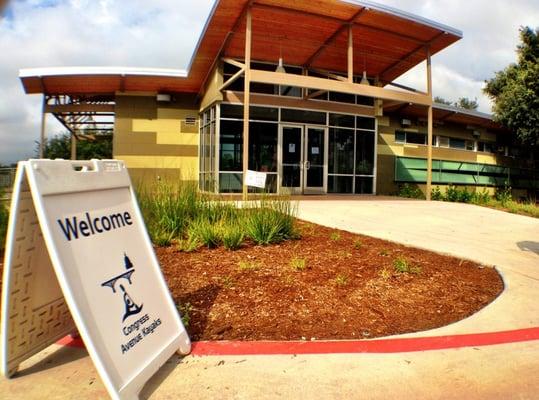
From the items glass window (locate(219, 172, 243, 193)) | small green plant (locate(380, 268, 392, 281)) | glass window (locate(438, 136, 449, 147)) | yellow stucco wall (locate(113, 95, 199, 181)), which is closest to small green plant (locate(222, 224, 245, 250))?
small green plant (locate(380, 268, 392, 281))

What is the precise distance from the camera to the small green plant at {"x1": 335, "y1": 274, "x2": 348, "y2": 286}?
4.62m

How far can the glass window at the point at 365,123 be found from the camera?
17.3m

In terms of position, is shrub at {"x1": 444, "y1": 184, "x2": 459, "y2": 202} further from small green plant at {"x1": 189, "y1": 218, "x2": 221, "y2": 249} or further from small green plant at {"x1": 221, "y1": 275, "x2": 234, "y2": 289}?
small green plant at {"x1": 221, "y1": 275, "x2": 234, "y2": 289}

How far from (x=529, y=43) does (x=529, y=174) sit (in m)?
10.8

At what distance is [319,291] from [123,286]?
2.33 m

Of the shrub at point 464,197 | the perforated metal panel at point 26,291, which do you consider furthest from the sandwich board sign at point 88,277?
the shrub at point 464,197

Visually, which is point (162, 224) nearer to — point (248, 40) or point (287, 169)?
point (248, 40)

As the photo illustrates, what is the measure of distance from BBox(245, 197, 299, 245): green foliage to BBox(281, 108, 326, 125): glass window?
31.4ft

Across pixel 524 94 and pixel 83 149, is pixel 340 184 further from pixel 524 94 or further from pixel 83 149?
pixel 83 149

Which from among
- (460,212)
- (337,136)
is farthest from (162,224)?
(337,136)

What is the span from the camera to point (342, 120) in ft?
55.5

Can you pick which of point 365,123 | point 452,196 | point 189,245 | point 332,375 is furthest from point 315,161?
point 332,375

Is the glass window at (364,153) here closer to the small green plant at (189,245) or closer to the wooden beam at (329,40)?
the wooden beam at (329,40)

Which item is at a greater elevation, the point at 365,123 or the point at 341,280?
the point at 365,123
